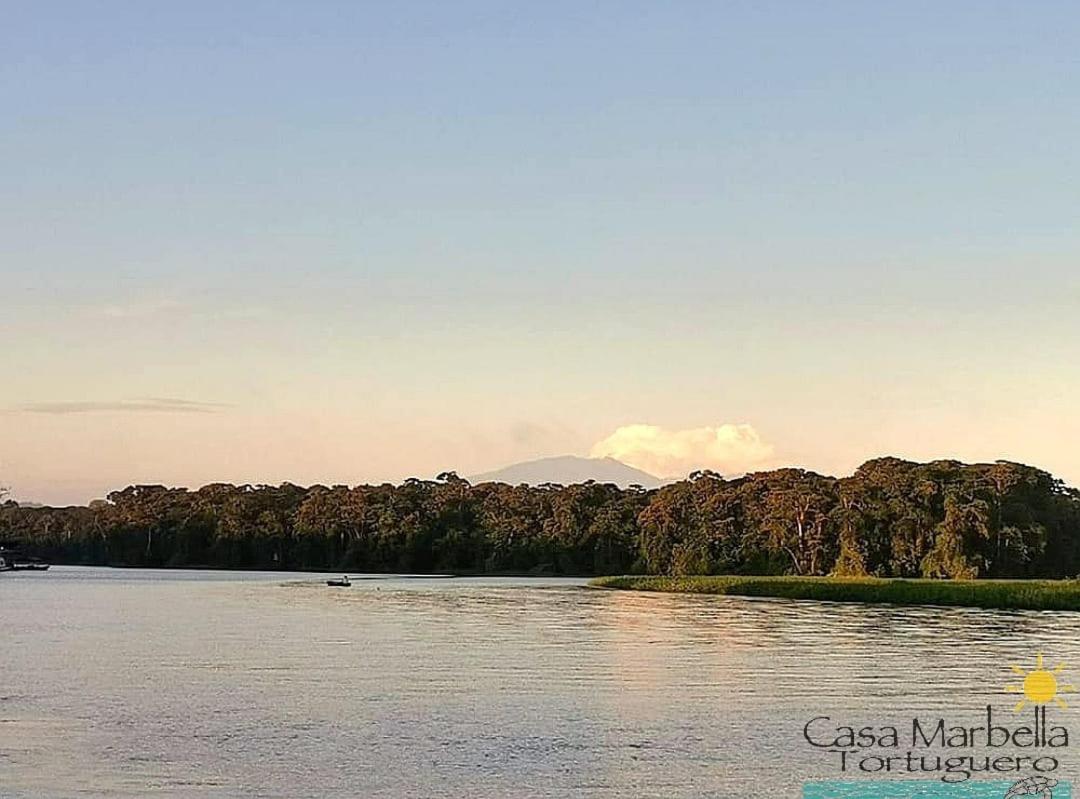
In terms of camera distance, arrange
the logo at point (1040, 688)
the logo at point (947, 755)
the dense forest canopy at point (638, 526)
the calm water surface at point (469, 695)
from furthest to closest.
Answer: the dense forest canopy at point (638, 526) < the logo at point (1040, 688) < the calm water surface at point (469, 695) < the logo at point (947, 755)

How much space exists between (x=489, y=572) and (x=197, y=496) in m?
48.4

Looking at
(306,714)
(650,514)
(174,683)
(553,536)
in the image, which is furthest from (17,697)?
(553,536)

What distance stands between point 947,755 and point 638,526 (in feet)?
392

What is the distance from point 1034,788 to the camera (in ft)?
87.0

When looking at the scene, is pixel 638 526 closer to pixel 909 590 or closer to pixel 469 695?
pixel 909 590

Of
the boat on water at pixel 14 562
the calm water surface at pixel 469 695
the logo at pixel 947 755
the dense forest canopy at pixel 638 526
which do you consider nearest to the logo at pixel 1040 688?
the logo at pixel 947 755

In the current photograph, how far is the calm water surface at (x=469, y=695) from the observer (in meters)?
27.4

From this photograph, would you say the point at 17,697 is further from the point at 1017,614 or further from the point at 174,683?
the point at 1017,614

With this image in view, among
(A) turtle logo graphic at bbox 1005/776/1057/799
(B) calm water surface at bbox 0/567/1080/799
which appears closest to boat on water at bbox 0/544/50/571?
(B) calm water surface at bbox 0/567/1080/799

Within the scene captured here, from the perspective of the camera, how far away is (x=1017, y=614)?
8012cm

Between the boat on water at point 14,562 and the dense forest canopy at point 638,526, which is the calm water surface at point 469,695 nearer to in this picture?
the dense forest canopy at point 638,526

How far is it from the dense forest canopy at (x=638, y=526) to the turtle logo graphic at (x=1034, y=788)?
282 feet

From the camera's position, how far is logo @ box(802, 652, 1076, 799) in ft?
86.8

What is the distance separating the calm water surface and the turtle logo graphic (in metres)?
1.02
